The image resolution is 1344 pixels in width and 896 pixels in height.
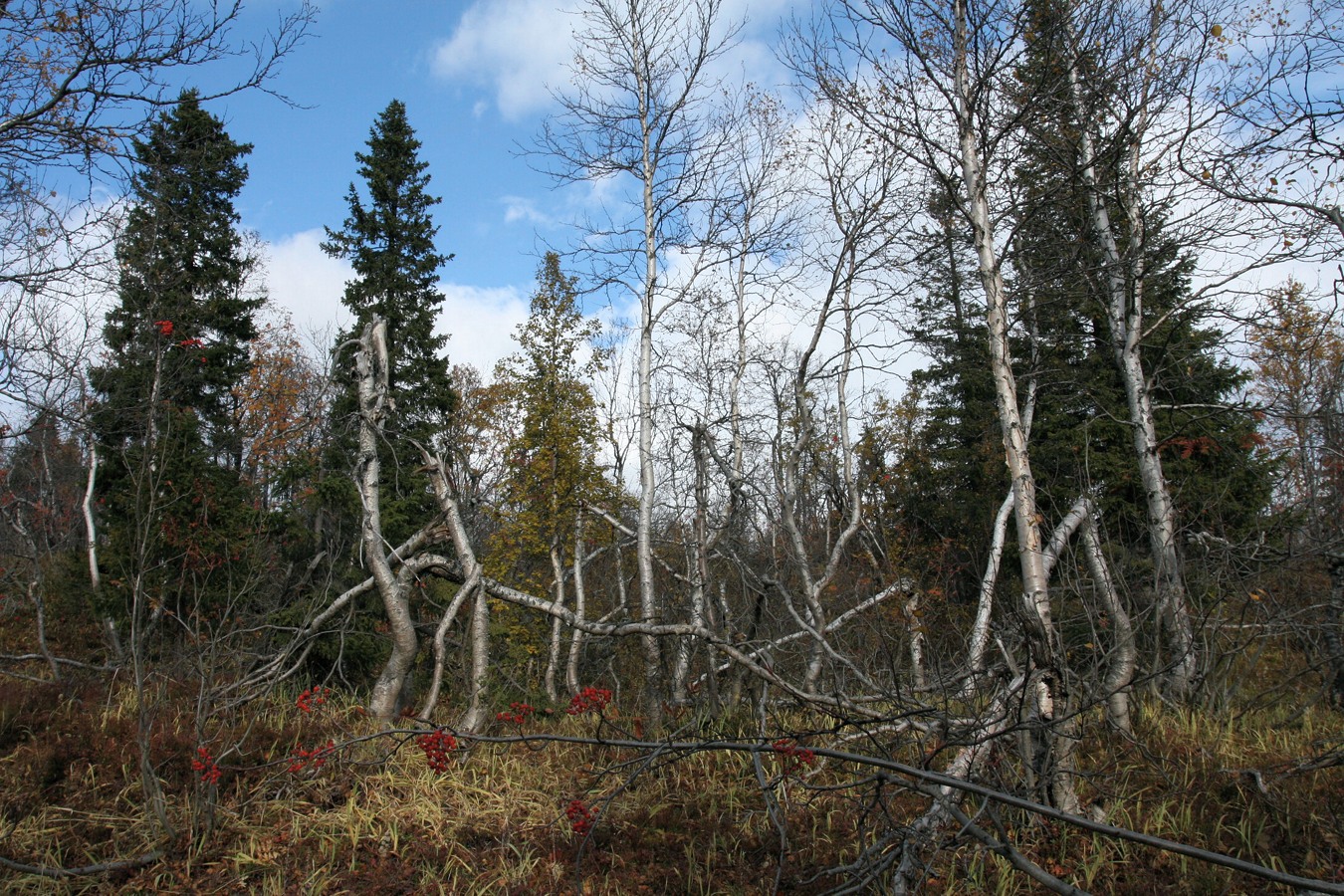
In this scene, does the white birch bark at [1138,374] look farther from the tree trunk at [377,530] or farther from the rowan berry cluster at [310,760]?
the tree trunk at [377,530]

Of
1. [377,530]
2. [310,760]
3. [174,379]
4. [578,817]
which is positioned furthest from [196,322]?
[578,817]

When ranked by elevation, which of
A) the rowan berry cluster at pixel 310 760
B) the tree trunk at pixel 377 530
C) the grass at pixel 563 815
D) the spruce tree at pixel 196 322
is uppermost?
the spruce tree at pixel 196 322

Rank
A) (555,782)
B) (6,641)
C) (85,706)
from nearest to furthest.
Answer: (555,782), (85,706), (6,641)

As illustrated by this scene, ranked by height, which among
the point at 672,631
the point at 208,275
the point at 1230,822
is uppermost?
the point at 208,275

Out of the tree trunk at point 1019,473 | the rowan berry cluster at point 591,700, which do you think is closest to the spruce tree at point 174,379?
the rowan berry cluster at point 591,700

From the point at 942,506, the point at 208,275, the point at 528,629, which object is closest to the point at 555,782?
the point at 528,629

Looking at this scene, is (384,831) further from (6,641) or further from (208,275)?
(208,275)

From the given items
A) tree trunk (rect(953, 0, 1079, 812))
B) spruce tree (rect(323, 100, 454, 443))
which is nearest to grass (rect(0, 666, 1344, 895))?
tree trunk (rect(953, 0, 1079, 812))

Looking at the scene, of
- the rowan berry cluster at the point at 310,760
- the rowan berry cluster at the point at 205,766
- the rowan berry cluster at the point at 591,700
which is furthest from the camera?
the rowan berry cluster at the point at 591,700

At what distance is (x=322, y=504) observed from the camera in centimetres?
975

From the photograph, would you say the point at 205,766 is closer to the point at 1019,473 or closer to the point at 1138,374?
the point at 1019,473

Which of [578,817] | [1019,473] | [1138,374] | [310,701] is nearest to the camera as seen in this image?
[578,817]

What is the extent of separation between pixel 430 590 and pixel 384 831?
5.78 m

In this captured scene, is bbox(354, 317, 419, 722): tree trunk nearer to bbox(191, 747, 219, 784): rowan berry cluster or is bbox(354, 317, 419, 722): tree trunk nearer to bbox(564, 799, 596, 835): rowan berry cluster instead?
bbox(191, 747, 219, 784): rowan berry cluster
